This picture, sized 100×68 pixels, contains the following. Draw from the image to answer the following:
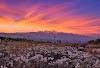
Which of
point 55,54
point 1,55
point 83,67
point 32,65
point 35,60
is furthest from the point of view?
point 55,54

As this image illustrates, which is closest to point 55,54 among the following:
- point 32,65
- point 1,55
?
point 1,55

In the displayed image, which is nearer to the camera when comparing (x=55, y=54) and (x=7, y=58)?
(x=7, y=58)

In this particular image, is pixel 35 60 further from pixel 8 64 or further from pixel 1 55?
pixel 1 55

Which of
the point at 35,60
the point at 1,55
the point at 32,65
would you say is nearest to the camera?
the point at 32,65

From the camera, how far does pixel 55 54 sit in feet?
51.7

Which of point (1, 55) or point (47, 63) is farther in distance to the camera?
point (1, 55)

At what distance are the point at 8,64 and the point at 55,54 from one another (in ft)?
14.1

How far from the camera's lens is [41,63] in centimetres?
1211

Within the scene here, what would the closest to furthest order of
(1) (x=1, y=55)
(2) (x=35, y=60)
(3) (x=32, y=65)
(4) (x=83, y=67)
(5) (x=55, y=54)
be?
(4) (x=83, y=67)
(3) (x=32, y=65)
(2) (x=35, y=60)
(1) (x=1, y=55)
(5) (x=55, y=54)

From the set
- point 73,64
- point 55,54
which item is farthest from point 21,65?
point 55,54

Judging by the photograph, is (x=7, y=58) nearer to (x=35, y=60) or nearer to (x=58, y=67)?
(x=35, y=60)

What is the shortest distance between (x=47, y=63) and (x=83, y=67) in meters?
2.22

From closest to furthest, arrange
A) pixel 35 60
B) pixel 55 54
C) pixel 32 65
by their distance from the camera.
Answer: pixel 32 65, pixel 35 60, pixel 55 54

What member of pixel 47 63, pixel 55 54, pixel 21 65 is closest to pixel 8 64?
pixel 21 65
